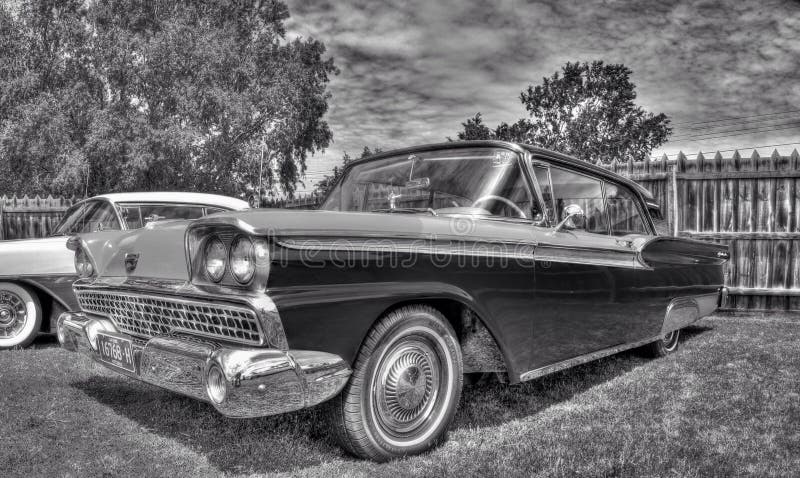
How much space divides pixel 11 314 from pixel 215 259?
14.6ft

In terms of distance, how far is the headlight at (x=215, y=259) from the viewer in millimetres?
2221

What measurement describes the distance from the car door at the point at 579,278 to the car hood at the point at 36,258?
4572mm

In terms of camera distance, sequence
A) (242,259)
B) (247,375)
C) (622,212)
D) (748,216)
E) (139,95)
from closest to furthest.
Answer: (247,375), (242,259), (622,212), (748,216), (139,95)

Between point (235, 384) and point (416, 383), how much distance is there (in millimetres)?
907

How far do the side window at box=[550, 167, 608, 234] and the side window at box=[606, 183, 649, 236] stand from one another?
5.2 inches

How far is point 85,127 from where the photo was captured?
67.4 feet

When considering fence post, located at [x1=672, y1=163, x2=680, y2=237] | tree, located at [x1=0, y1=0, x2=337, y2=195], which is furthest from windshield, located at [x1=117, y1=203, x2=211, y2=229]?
tree, located at [x1=0, y1=0, x2=337, y2=195]

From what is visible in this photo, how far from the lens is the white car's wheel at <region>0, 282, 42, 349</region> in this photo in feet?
17.8

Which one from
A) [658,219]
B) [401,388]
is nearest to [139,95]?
[658,219]

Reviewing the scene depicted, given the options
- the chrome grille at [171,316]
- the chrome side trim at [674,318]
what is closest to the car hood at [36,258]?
the chrome grille at [171,316]

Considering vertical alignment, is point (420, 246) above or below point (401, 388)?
above

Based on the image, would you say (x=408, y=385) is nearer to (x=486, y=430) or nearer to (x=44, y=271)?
(x=486, y=430)

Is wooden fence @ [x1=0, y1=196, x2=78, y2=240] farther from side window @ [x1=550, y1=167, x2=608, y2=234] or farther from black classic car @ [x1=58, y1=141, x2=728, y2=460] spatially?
side window @ [x1=550, y1=167, x2=608, y2=234]

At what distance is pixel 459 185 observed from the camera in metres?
3.17
